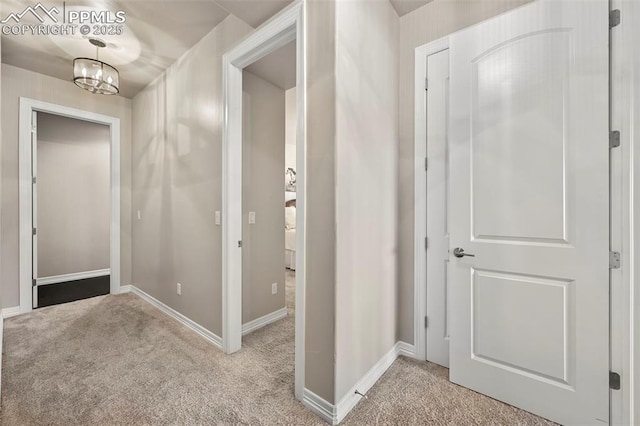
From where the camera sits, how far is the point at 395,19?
83.7 inches

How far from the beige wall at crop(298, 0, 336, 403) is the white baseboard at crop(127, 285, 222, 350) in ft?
3.69

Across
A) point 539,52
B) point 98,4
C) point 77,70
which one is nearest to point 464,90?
point 539,52

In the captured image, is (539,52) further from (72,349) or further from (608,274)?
(72,349)

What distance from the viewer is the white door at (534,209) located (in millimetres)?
1384

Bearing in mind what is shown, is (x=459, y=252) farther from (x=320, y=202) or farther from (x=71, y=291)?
(x=71, y=291)

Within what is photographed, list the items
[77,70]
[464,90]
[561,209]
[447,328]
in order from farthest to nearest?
[77,70]
[447,328]
[464,90]
[561,209]

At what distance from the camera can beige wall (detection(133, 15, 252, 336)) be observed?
7.82 feet

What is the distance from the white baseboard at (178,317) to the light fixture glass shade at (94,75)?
2.31m

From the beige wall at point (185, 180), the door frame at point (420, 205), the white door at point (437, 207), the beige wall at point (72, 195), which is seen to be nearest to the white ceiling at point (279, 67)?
the beige wall at point (185, 180)

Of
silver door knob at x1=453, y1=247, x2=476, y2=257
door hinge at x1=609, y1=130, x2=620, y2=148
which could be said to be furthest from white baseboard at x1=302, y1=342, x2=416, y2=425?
door hinge at x1=609, y1=130, x2=620, y2=148

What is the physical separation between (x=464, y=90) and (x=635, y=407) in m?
1.88

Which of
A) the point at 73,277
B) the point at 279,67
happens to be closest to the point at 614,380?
the point at 279,67

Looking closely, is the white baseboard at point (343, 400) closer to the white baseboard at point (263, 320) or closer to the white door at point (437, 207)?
the white door at point (437, 207)

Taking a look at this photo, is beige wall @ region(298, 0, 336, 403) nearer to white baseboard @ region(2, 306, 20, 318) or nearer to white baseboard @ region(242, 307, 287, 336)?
white baseboard @ region(242, 307, 287, 336)
